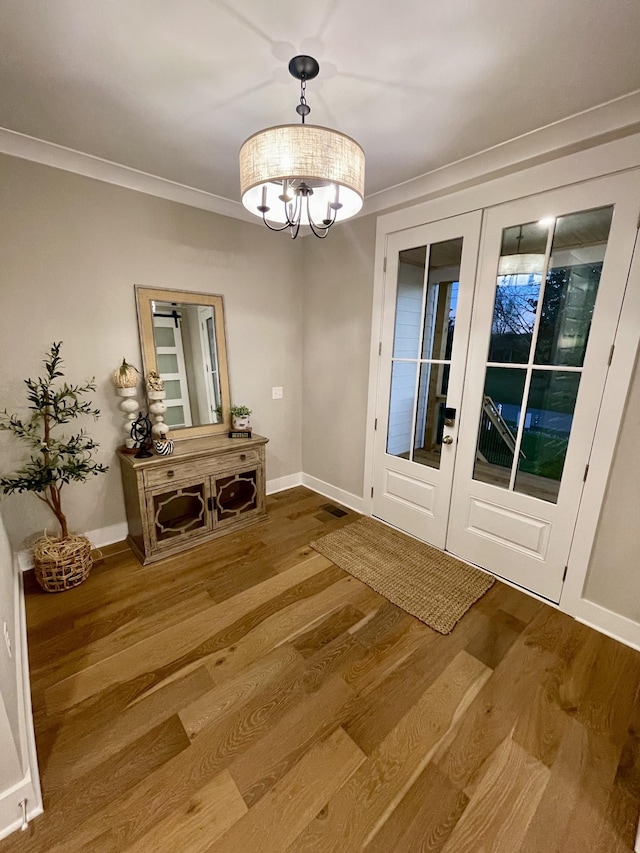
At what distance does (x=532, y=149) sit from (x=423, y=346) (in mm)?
1163

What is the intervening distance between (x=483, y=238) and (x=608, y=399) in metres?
1.15

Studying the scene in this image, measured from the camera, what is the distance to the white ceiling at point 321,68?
3.81ft

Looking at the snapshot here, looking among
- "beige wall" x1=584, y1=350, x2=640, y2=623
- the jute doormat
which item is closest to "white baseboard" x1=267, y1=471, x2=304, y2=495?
the jute doormat

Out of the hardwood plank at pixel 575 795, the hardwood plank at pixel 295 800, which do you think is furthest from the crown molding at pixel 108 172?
the hardwood plank at pixel 575 795

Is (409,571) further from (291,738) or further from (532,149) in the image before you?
(532,149)

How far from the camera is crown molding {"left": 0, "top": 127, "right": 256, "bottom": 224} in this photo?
1.91 m

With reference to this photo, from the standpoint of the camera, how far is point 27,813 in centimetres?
109

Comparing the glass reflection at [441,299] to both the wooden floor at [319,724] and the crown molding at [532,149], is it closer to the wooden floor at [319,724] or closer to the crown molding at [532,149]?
the crown molding at [532,149]

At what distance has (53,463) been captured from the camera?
A: 2.04 m

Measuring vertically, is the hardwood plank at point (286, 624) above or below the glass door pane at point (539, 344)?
below

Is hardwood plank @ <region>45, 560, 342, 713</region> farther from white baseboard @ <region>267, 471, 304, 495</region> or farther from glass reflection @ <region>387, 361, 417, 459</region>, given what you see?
white baseboard @ <region>267, 471, 304, 495</region>

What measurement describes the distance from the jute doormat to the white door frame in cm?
52

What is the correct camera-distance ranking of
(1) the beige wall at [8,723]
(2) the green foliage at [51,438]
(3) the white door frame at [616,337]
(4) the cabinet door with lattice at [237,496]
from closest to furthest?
1. (1) the beige wall at [8,723]
2. (3) the white door frame at [616,337]
3. (2) the green foliage at [51,438]
4. (4) the cabinet door with lattice at [237,496]

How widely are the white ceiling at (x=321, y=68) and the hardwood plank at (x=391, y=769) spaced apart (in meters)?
2.57
